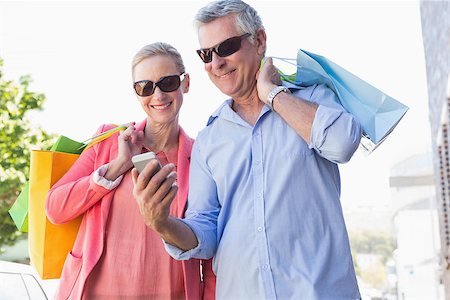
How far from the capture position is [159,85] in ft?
8.65

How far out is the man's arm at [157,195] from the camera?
180 cm

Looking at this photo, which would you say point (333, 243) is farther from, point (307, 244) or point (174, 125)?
point (174, 125)

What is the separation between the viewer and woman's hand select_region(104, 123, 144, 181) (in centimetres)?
254

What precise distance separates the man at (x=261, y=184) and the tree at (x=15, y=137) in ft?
39.7

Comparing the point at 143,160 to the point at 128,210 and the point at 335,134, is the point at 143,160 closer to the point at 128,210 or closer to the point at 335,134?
the point at 335,134

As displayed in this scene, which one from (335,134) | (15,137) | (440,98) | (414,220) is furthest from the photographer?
(414,220)

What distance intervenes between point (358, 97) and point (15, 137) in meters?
13.3

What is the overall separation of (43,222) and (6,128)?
40.8 ft

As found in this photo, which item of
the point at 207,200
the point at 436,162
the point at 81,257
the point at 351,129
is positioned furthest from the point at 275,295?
the point at 436,162

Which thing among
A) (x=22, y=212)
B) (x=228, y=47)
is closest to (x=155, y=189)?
(x=228, y=47)

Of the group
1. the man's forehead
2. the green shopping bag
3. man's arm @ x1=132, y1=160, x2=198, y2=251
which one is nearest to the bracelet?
the man's forehead

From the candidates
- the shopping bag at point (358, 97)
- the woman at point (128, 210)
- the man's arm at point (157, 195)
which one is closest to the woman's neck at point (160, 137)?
the woman at point (128, 210)

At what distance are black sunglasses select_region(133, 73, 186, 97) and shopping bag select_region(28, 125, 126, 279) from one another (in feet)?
0.63

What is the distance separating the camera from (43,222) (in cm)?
271
